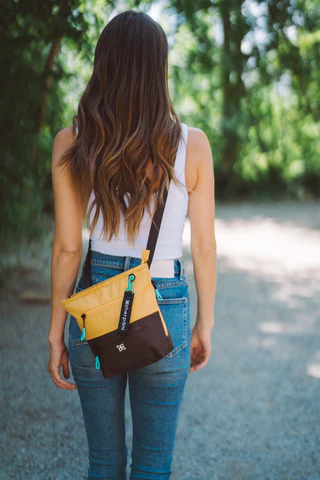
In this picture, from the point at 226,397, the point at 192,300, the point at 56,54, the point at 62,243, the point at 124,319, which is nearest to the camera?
the point at 124,319

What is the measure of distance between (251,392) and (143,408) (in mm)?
2079

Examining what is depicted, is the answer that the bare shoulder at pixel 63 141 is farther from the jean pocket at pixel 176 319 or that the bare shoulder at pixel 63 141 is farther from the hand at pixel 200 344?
the hand at pixel 200 344

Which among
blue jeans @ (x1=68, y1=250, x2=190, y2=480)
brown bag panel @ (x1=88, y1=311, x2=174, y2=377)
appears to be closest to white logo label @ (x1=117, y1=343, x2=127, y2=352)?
brown bag panel @ (x1=88, y1=311, x2=174, y2=377)

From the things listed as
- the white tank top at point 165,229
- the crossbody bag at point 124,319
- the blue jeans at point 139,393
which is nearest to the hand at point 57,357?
the blue jeans at point 139,393

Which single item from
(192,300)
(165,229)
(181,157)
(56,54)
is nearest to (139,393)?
(165,229)

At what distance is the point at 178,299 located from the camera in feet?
4.99

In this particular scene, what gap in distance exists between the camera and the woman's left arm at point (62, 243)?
155 centimetres

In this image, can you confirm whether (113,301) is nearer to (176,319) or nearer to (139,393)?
(176,319)

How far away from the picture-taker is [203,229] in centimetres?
167

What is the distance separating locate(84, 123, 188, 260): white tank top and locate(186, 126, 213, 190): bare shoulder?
20mm

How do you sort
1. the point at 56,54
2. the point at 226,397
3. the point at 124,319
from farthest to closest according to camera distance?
the point at 56,54, the point at 226,397, the point at 124,319

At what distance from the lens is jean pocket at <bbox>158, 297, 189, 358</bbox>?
1.51m

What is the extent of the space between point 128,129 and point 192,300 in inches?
167

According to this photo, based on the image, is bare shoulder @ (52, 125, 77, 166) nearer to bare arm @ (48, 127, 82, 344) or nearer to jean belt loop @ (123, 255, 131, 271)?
bare arm @ (48, 127, 82, 344)
